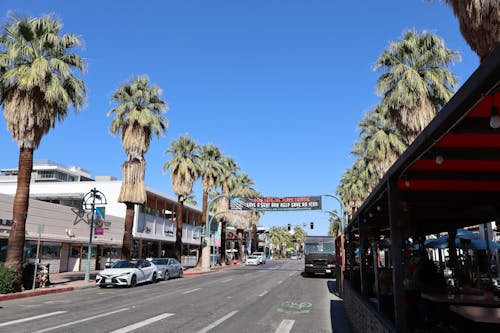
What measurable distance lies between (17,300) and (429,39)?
23.4 meters

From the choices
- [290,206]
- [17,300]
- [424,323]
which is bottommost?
[17,300]

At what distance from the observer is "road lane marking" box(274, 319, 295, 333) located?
1032cm

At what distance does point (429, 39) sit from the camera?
A: 74.1ft

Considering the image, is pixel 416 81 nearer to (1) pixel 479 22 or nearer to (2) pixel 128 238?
(1) pixel 479 22

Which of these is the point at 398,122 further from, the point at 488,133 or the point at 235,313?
the point at 488,133

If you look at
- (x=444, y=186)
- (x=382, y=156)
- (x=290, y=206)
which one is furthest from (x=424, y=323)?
(x=290, y=206)

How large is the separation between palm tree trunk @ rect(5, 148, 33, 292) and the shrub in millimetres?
260

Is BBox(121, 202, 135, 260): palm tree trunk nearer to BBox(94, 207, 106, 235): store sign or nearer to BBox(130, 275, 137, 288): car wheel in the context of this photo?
BBox(94, 207, 106, 235): store sign

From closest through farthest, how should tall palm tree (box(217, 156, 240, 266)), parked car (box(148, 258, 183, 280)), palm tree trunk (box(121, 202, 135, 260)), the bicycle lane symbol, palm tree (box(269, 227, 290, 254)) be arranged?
the bicycle lane symbol
palm tree trunk (box(121, 202, 135, 260))
parked car (box(148, 258, 183, 280))
tall palm tree (box(217, 156, 240, 266))
palm tree (box(269, 227, 290, 254))

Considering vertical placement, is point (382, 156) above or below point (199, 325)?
above

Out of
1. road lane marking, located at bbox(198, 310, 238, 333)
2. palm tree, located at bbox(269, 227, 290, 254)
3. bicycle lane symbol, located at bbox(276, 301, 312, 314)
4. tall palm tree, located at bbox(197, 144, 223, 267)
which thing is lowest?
bicycle lane symbol, located at bbox(276, 301, 312, 314)

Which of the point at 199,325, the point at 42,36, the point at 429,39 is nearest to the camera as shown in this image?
the point at 199,325

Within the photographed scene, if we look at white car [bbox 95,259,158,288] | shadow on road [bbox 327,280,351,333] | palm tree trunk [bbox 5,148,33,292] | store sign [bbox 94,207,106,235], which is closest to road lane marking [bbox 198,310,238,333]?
shadow on road [bbox 327,280,351,333]

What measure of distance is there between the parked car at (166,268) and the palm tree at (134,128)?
7.17 ft
